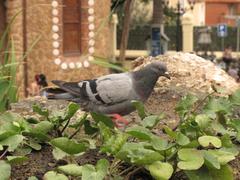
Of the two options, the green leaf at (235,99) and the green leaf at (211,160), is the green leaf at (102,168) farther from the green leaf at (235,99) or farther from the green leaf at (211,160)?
the green leaf at (235,99)

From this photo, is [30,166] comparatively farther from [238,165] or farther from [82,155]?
[238,165]

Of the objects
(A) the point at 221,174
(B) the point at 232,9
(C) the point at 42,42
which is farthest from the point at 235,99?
(B) the point at 232,9

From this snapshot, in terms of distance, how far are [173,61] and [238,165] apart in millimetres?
2574

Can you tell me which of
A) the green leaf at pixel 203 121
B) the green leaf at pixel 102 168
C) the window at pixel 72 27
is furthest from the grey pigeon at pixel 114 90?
the window at pixel 72 27

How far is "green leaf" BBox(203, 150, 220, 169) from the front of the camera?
2.40 m

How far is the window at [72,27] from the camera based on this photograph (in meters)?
16.3

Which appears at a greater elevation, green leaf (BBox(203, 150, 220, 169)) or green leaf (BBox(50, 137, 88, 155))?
green leaf (BBox(50, 137, 88, 155))

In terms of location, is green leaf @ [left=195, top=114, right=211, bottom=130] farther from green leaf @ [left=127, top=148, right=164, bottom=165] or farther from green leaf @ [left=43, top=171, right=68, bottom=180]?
green leaf @ [left=43, top=171, right=68, bottom=180]

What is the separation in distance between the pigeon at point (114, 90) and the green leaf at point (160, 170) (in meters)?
1.45

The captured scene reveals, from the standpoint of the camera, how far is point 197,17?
131ft

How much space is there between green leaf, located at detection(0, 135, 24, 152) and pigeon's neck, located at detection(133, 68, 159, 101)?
4.95ft

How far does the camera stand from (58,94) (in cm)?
432

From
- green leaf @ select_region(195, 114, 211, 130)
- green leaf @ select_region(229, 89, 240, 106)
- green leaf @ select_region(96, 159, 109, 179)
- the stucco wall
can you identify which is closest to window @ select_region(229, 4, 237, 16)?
the stucco wall

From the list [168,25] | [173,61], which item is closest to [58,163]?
[173,61]
